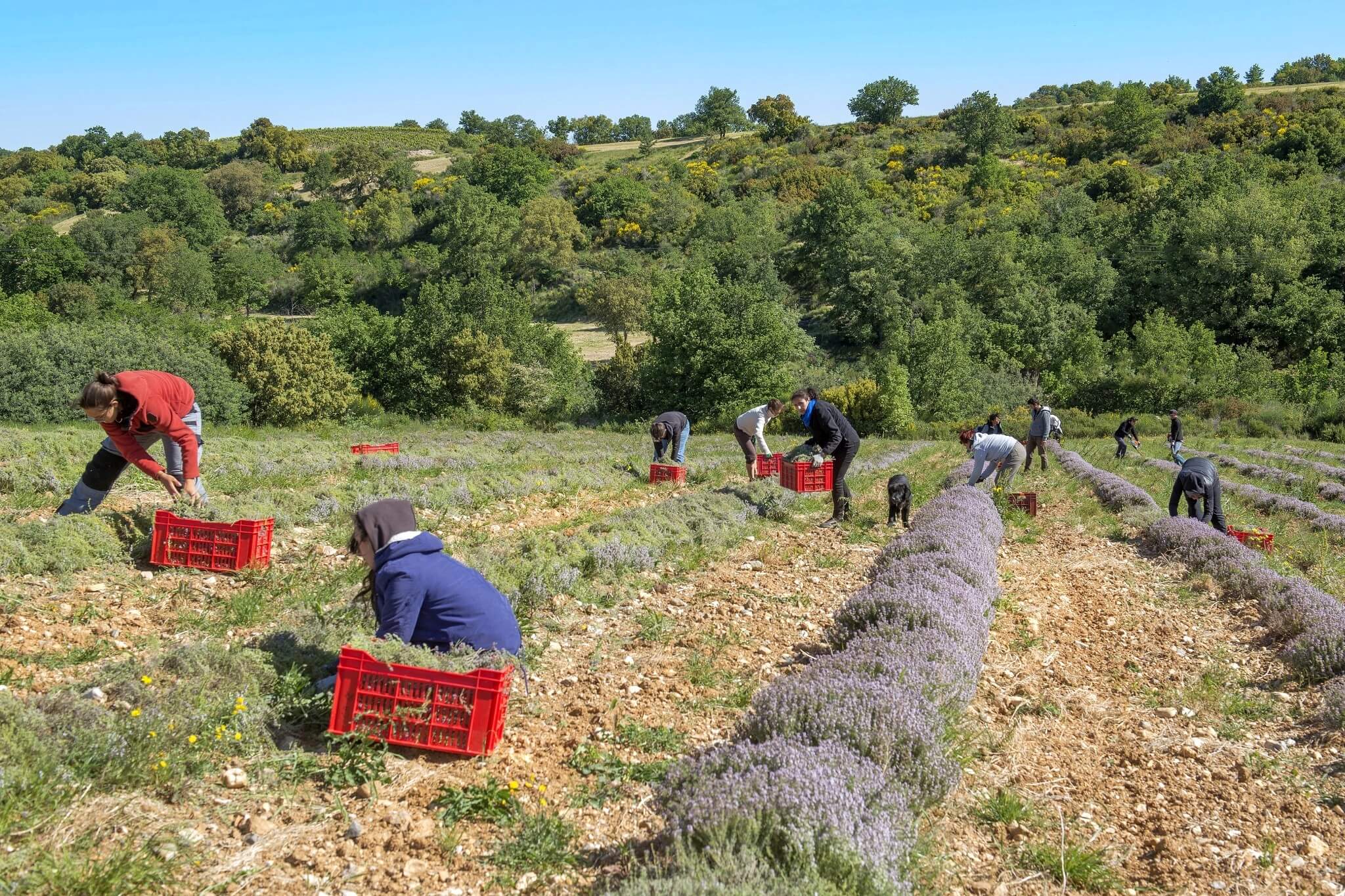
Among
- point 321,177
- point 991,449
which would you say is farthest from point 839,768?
point 321,177

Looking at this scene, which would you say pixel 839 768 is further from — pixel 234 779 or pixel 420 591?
pixel 234 779

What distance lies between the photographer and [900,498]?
11.3 m

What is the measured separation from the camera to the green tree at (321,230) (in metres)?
86.0

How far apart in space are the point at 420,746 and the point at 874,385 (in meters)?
36.0

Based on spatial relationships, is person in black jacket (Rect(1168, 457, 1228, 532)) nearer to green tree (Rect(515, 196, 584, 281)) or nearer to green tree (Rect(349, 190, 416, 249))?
green tree (Rect(515, 196, 584, 281))

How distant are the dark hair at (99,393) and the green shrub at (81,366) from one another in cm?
2428

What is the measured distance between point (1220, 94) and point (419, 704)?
114033 mm

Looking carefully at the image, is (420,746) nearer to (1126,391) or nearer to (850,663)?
(850,663)

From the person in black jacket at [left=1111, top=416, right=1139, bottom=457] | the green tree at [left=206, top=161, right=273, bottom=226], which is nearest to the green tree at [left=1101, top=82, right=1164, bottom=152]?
the person in black jacket at [left=1111, top=416, right=1139, bottom=457]

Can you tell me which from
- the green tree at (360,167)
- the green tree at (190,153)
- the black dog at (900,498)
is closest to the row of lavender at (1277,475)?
the black dog at (900,498)

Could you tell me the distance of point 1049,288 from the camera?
188 feet

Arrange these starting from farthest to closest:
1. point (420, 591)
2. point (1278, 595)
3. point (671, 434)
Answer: point (671, 434)
point (1278, 595)
point (420, 591)

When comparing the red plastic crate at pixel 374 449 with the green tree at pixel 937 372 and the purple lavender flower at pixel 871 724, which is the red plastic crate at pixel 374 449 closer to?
the purple lavender flower at pixel 871 724

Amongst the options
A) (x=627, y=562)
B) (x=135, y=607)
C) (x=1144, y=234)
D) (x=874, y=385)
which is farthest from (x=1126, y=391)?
(x=135, y=607)
